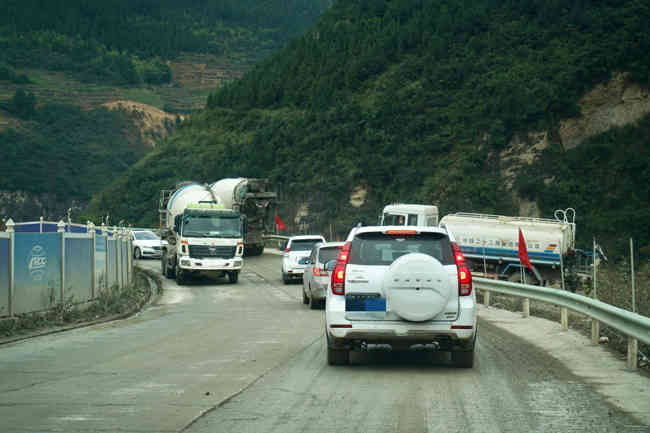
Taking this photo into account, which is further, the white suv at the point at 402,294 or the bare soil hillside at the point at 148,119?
the bare soil hillside at the point at 148,119

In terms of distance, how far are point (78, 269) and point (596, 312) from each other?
37.2 ft

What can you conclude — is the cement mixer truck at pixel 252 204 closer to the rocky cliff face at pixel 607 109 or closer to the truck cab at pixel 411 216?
the truck cab at pixel 411 216

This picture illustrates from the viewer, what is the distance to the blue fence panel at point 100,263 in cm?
1987

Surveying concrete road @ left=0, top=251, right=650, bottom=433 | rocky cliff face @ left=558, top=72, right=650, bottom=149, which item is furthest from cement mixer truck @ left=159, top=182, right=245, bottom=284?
rocky cliff face @ left=558, top=72, right=650, bottom=149

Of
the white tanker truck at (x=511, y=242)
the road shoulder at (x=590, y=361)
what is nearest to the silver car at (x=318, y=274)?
the road shoulder at (x=590, y=361)

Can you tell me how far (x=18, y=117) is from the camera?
150m

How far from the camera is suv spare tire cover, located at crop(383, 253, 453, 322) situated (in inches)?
372

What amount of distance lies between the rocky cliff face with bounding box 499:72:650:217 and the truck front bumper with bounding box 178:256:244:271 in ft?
83.0

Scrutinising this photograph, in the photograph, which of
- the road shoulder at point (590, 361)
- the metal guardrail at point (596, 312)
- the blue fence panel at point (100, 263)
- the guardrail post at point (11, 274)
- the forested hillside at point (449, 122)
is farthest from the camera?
the forested hillside at point (449, 122)

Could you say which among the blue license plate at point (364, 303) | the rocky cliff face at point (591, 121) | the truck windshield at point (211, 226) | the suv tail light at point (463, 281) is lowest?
the blue license plate at point (364, 303)

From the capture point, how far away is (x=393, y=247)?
1000cm

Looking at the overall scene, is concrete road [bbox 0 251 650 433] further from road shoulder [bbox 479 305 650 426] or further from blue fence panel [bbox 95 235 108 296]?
blue fence panel [bbox 95 235 108 296]

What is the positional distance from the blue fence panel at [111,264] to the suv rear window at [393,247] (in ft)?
42.5

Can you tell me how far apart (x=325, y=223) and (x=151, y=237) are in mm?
16081
